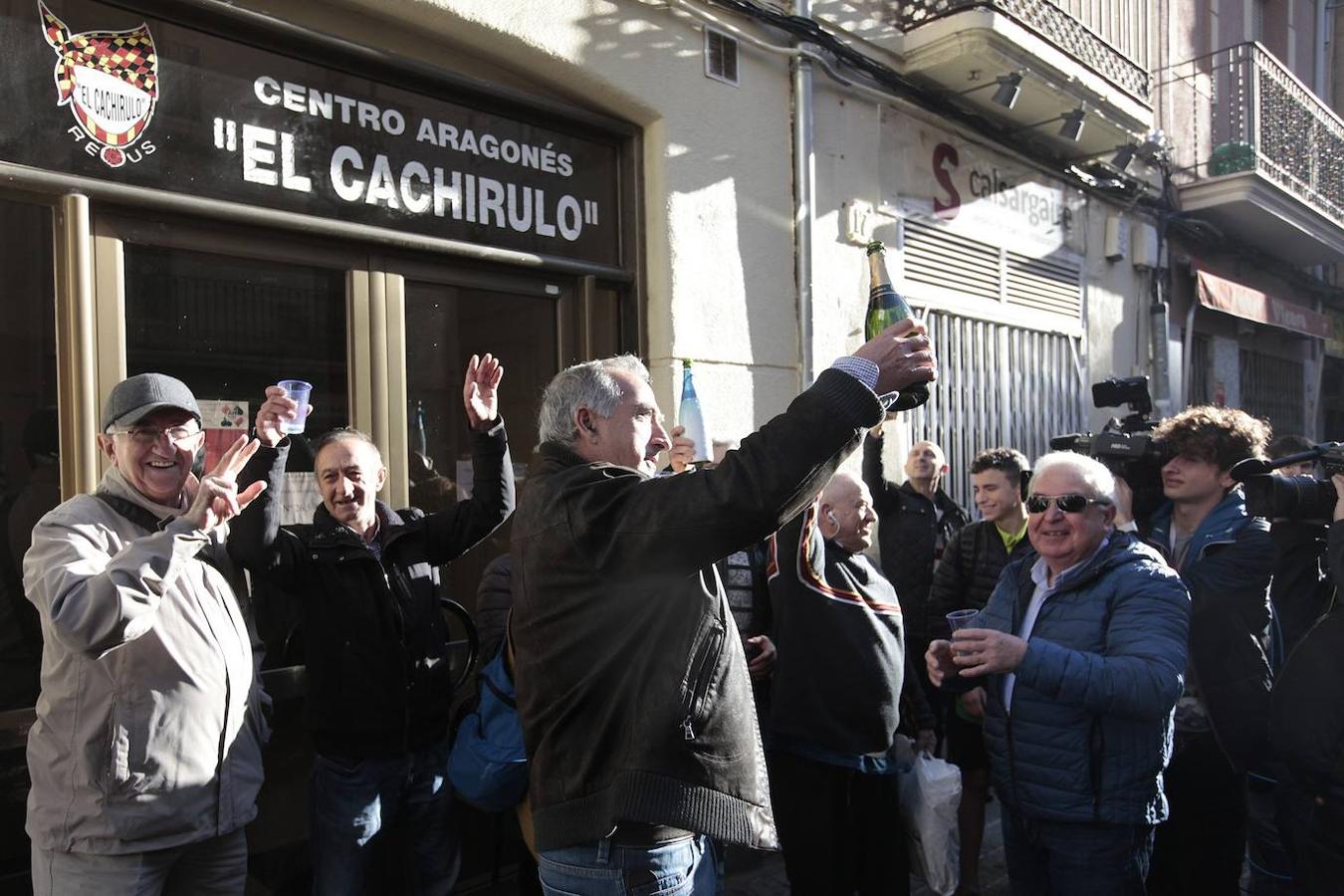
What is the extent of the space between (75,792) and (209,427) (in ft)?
4.99

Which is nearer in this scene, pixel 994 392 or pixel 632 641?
pixel 632 641

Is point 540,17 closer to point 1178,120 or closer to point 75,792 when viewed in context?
point 75,792

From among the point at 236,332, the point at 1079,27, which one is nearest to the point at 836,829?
the point at 236,332

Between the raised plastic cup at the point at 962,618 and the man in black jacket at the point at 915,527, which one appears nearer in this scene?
the raised plastic cup at the point at 962,618

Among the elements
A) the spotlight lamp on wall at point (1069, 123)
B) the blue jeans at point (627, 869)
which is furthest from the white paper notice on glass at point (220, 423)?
the spotlight lamp on wall at point (1069, 123)

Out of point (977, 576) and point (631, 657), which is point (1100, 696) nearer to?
point (631, 657)

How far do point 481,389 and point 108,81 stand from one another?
1.69 m

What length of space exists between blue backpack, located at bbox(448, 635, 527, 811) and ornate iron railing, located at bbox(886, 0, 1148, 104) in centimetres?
527

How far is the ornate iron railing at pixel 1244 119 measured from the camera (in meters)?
9.46

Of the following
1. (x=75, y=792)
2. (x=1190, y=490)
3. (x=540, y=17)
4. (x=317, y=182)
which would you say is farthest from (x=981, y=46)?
(x=75, y=792)

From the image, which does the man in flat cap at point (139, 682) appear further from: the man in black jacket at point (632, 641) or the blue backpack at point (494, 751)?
the man in black jacket at point (632, 641)

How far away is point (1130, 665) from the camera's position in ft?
8.04

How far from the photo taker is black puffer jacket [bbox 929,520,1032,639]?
14.1 feet

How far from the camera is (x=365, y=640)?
304 centimetres
